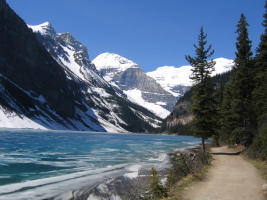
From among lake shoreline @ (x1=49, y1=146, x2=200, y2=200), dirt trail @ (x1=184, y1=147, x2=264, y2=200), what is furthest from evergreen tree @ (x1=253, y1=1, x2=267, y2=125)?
lake shoreline @ (x1=49, y1=146, x2=200, y2=200)

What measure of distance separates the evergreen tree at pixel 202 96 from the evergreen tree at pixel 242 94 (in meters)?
2.83

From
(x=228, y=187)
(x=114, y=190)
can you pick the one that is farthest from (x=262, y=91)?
(x=114, y=190)

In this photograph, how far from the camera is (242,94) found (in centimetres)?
3419

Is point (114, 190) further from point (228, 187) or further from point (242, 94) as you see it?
point (242, 94)

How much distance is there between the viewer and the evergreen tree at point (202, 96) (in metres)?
33.1

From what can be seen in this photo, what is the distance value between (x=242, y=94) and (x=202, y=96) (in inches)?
231

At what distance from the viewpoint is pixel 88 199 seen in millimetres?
15055

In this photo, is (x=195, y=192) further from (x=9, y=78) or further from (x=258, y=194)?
(x=9, y=78)

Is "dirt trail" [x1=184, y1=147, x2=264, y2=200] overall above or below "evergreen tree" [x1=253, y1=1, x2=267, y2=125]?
below

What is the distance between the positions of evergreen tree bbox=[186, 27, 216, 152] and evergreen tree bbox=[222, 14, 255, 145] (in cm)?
283

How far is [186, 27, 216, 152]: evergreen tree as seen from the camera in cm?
3312

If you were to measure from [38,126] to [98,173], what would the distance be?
142311 mm

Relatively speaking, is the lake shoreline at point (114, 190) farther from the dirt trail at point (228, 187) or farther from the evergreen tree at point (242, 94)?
the evergreen tree at point (242, 94)

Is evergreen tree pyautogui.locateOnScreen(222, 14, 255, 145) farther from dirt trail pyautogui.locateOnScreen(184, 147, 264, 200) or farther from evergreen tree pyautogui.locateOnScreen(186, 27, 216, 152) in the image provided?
dirt trail pyautogui.locateOnScreen(184, 147, 264, 200)
